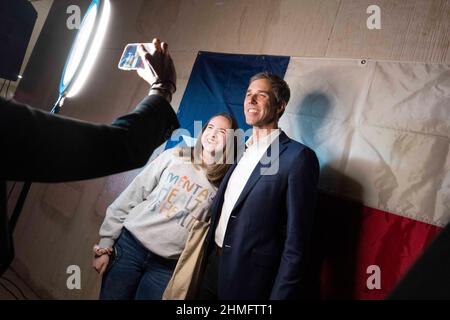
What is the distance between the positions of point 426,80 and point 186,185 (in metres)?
1.47

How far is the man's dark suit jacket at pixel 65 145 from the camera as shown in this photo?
0.52m

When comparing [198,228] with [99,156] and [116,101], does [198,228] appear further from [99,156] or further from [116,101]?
[116,101]

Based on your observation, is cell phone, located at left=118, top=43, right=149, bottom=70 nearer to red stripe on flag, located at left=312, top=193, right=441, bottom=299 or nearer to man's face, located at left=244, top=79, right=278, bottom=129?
man's face, located at left=244, top=79, right=278, bottom=129

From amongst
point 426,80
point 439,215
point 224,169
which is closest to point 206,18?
point 224,169

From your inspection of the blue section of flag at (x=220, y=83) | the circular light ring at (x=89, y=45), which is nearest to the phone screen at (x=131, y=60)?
the circular light ring at (x=89, y=45)

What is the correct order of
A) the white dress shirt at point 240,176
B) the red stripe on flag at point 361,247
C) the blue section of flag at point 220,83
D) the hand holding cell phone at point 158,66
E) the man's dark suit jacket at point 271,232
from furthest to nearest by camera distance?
1. the blue section of flag at point 220,83
2. the white dress shirt at point 240,176
3. the red stripe on flag at point 361,247
4. the man's dark suit jacket at point 271,232
5. the hand holding cell phone at point 158,66

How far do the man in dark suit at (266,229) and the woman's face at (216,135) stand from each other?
0.37 m

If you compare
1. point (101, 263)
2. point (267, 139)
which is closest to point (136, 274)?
point (101, 263)

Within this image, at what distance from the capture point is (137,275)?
169 cm

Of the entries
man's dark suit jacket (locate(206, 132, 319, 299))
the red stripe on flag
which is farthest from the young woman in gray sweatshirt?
the red stripe on flag

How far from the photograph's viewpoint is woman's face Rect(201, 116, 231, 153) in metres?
1.89

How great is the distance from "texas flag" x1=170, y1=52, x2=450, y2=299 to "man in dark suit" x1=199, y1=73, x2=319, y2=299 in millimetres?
329

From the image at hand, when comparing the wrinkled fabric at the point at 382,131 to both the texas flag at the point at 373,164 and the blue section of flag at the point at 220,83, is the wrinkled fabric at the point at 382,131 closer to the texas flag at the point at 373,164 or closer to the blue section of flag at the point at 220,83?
the texas flag at the point at 373,164

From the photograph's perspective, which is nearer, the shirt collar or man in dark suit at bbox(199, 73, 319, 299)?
man in dark suit at bbox(199, 73, 319, 299)
